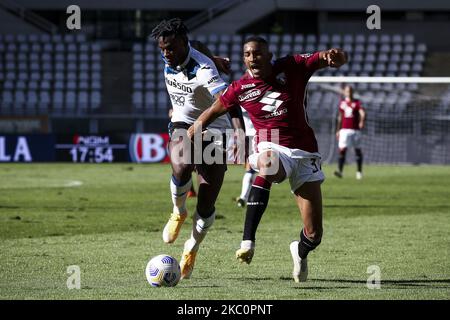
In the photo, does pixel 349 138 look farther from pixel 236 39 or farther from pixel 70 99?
pixel 70 99

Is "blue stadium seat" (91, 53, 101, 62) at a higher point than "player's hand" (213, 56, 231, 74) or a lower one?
→ higher

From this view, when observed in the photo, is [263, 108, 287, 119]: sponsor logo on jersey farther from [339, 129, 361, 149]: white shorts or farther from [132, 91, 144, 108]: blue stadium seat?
[132, 91, 144, 108]: blue stadium seat

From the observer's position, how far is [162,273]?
774 centimetres

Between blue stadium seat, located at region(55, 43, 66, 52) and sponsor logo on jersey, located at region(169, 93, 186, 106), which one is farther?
blue stadium seat, located at region(55, 43, 66, 52)

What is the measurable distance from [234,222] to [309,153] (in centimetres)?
567

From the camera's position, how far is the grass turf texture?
768cm

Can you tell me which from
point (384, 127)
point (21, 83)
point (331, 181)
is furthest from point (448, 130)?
point (21, 83)

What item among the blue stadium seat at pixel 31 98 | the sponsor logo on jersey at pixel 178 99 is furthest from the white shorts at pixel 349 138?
the sponsor logo on jersey at pixel 178 99

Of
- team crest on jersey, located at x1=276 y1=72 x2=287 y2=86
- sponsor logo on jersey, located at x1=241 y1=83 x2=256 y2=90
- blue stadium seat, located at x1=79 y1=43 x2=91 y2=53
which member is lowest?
sponsor logo on jersey, located at x1=241 y1=83 x2=256 y2=90

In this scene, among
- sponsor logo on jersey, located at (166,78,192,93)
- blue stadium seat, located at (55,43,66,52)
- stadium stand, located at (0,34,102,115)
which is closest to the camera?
sponsor logo on jersey, located at (166,78,192,93)

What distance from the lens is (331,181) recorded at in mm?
23250

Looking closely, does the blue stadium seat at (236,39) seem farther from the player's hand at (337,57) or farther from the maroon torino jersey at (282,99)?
the player's hand at (337,57)

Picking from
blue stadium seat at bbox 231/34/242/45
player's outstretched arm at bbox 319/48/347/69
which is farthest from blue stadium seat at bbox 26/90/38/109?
player's outstretched arm at bbox 319/48/347/69
